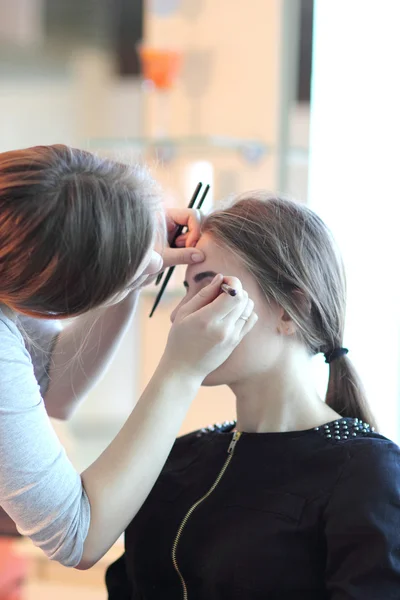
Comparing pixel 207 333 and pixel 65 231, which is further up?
pixel 65 231

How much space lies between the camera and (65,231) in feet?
3.49

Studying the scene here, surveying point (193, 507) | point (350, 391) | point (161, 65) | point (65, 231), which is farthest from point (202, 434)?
point (161, 65)

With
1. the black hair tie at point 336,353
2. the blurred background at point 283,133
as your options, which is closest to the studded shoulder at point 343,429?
the black hair tie at point 336,353

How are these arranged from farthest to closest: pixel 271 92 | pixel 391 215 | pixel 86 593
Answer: pixel 86 593 → pixel 271 92 → pixel 391 215

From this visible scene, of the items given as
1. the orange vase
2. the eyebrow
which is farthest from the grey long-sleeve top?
the orange vase

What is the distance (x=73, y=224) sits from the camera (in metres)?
1.07

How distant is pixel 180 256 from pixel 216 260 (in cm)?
6

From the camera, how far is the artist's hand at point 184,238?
52.9 inches

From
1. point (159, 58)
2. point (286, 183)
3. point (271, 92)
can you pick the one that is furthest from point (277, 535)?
point (159, 58)

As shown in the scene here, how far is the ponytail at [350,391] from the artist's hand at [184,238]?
319 mm

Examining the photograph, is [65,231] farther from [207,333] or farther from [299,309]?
[299,309]

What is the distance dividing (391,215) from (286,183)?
35 cm

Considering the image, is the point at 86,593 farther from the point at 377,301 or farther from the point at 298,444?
the point at 298,444

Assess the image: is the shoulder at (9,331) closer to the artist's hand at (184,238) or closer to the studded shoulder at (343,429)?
the artist's hand at (184,238)
